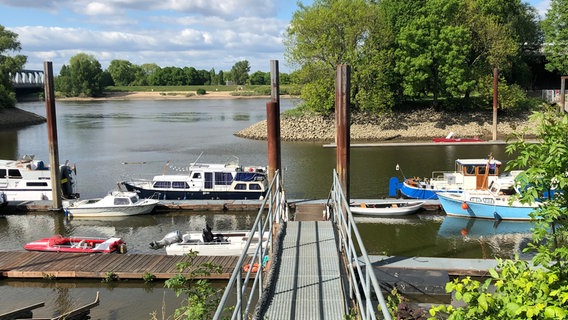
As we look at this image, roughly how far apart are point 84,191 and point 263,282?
26.6 meters

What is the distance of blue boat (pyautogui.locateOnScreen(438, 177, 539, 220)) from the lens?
24.4 meters

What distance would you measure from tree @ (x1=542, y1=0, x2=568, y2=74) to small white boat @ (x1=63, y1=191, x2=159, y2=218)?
52.0 metres

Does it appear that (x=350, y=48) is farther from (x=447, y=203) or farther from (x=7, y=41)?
(x=7, y=41)

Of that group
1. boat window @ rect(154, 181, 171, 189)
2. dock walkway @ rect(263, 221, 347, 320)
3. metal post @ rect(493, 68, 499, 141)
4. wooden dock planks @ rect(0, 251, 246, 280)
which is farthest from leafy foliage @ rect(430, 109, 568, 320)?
metal post @ rect(493, 68, 499, 141)

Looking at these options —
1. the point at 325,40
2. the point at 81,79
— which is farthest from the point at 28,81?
the point at 325,40

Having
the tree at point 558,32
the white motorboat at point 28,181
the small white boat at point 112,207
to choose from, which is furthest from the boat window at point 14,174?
the tree at point 558,32

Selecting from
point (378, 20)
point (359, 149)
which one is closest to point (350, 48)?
point (378, 20)

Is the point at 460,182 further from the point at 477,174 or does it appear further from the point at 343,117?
the point at 343,117

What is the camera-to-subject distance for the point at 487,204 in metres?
24.8

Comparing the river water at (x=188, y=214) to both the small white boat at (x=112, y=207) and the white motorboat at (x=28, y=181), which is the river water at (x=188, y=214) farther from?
the white motorboat at (x=28, y=181)

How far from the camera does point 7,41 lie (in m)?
97.0

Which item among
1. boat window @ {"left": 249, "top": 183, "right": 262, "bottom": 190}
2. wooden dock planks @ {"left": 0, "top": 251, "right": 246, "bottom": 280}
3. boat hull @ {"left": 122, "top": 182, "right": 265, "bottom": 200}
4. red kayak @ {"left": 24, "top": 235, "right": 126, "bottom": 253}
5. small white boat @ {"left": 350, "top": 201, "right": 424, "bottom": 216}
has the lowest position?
wooden dock planks @ {"left": 0, "top": 251, "right": 246, "bottom": 280}

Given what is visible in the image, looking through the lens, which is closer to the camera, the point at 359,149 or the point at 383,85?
the point at 359,149

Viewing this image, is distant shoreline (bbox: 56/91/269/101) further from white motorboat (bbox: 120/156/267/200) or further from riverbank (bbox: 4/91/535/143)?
white motorboat (bbox: 120/156/267/200)
